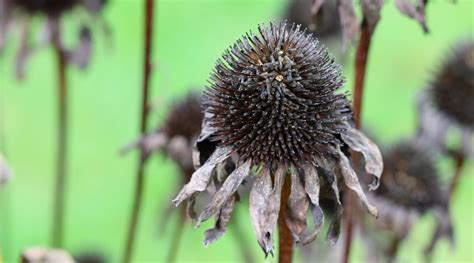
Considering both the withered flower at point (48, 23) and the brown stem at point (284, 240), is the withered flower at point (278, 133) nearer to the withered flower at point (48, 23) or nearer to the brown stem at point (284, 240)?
the brown stem at point (284, 240)

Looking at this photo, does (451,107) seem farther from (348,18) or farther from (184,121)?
(348,18)

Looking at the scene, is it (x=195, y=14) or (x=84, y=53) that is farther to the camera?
(x=195, y=14)

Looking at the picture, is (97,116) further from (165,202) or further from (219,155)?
(219,155)

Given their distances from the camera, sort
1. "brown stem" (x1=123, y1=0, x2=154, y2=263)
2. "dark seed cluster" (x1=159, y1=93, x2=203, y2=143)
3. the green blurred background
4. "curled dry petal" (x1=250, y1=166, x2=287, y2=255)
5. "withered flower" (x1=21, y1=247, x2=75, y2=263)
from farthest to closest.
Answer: the green blurred background
"dark seed cluster" (x1=159, y1=93, x2=203, y2=143)
"brown stem" (x1=123, y1=0, x2=154, y2=263)
"withered flower" (x1=21, y1=247, x2=75, y2=263)
"curled dry petal" (x1=250, y1=166, x2=287, y2=255)

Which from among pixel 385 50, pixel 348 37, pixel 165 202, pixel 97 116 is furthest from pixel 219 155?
pixel 385 50

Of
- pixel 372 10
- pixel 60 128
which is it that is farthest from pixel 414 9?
pixel 60 128

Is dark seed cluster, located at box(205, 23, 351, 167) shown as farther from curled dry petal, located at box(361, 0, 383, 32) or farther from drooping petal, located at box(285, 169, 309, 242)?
curled dry petal, located at box(361, 0, 383, 32)

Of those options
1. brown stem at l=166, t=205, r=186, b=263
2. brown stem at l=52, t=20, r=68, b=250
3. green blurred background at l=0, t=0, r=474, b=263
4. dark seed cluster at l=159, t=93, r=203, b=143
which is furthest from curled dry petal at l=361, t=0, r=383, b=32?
green blurred background at l=0, t=0, r=474, b=263
